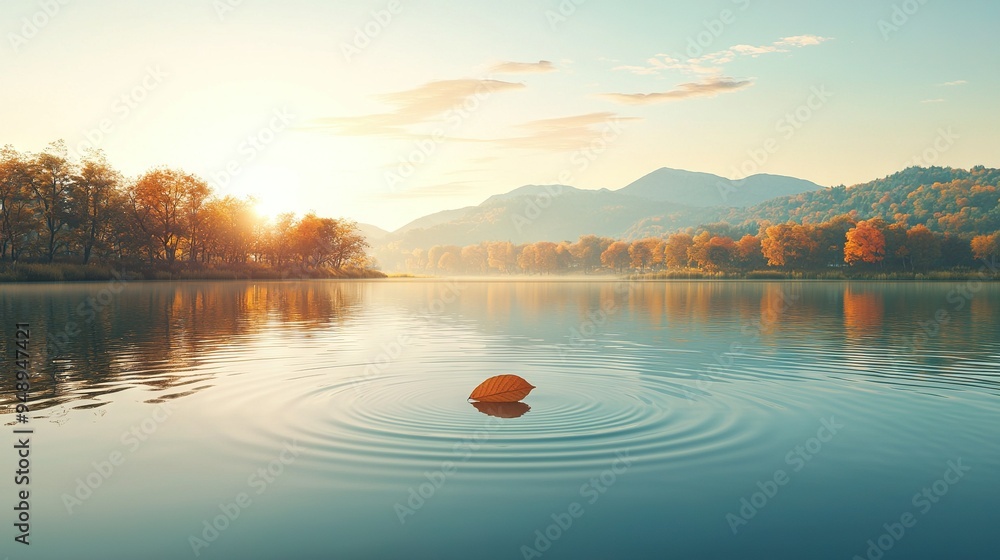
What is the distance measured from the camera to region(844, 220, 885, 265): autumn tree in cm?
18075

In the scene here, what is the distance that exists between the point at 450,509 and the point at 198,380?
14569mm

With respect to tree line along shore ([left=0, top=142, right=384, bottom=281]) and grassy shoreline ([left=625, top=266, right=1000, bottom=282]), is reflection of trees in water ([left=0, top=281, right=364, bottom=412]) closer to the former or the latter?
tree line along shore ([left=0, top=142, right=384, bottom=281])

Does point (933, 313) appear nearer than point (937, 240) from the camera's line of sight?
Yes

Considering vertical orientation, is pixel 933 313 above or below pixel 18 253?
below

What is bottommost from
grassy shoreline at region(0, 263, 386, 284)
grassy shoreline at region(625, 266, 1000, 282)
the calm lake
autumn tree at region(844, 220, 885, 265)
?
grassy shoreline at region(625, 266, 1000, 282)

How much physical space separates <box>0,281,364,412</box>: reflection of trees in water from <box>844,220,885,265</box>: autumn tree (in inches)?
6375

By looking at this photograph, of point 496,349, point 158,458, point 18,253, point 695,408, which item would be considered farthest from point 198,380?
point 18,253

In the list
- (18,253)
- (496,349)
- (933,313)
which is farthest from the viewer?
(18,253)

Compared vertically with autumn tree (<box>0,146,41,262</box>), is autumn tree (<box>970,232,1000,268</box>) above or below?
below

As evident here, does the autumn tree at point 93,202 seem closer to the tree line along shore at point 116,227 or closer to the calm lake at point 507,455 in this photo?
the tree line along shore at point 116,227

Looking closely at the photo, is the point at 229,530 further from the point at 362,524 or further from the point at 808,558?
the point at 808,558

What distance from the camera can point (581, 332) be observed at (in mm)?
38625

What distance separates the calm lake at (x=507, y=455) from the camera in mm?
9398

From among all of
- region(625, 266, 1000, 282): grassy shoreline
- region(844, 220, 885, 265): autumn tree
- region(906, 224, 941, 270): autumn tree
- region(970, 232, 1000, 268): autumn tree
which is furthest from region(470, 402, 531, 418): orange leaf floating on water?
region(970, 232, 1000, 268): autumn tree
